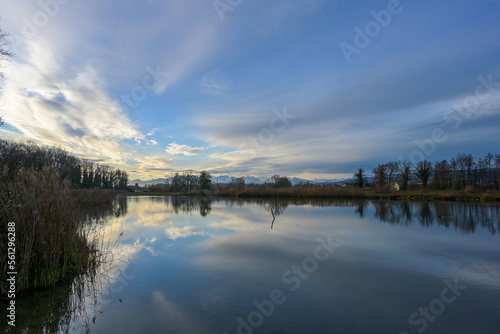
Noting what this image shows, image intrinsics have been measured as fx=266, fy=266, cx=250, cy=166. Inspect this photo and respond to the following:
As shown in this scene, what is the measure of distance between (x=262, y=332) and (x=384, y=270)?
160 inches

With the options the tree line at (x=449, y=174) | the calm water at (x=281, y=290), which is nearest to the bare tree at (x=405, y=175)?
the tree line at (x=449, y=174)

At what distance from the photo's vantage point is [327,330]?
→ 373 cm

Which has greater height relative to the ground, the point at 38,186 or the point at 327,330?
the point at 38,186

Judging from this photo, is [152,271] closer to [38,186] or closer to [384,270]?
[38,186]

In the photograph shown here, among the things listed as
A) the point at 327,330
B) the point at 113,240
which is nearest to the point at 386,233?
the point at 327,330

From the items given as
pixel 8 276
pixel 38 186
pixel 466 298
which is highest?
pixel 38 186
